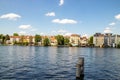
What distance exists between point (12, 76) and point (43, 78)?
166 inches

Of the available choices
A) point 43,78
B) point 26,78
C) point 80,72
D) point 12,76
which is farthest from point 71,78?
point 12,76

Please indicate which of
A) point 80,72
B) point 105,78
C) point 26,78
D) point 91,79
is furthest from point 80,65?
point 26,78

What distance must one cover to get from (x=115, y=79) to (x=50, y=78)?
8.97 meters

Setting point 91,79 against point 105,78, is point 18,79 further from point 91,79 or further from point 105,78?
point 105,78

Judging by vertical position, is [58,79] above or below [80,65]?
below

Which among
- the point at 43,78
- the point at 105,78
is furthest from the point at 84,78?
the point at 43,78

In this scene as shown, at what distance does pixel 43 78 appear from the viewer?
2812 cm

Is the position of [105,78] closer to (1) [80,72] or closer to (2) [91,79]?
(2) [91,79]

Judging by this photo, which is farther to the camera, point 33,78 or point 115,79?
point 115,79

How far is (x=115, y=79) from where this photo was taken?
97.2 ft

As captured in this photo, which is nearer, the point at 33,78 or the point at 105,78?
the point at 33,78

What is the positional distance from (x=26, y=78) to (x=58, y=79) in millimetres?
4100

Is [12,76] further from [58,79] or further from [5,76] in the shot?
[58,79]

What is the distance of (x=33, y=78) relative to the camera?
2766 centimetres
